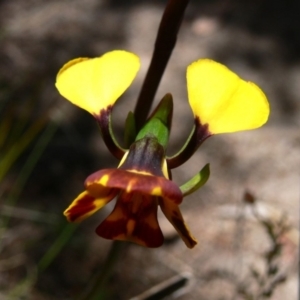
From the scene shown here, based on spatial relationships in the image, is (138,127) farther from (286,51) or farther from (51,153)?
(286,51)

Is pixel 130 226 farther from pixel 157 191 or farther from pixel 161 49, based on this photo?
pixel 161 49

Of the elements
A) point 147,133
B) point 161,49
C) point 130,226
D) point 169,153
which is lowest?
point 169,153

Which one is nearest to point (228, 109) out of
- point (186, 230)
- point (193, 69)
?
point (193, 69)

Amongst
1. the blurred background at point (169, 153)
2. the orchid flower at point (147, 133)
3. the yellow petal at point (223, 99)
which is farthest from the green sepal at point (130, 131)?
the blurred background at point (169, 153)

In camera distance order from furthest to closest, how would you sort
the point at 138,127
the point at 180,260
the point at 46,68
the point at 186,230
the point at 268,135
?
the point at 46,68 < the point at 268,135 < the point at 180,260 < the point at 138,127 < the point at 186,230

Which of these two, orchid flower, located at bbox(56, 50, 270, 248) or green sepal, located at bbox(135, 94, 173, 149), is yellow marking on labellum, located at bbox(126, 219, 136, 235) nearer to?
orchid flower, located at bbox(56, 50, 270, 248)

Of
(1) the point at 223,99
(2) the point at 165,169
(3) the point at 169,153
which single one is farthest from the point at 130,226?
(3) the point at 169,153
